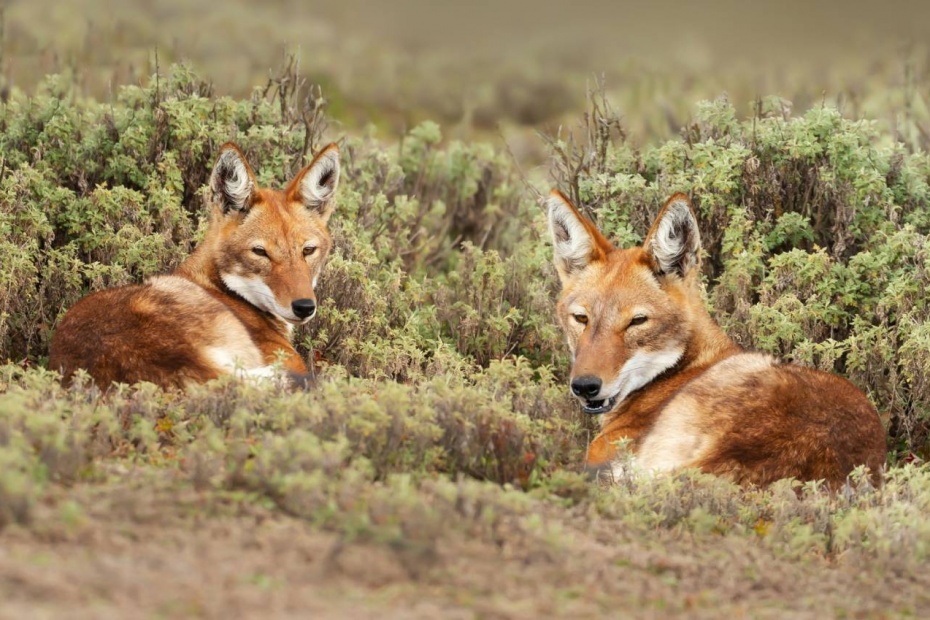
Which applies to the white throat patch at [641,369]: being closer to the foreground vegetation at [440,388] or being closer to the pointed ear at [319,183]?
the foreground vegetation at [440,388]

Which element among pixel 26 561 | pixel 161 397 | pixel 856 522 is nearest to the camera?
pixel 26 561

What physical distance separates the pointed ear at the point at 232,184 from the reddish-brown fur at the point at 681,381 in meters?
1.97

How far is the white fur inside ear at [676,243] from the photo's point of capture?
259 inches

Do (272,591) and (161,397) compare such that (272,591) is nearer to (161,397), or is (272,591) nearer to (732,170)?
(161,397)

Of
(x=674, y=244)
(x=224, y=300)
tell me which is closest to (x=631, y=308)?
(x=674, y=244)

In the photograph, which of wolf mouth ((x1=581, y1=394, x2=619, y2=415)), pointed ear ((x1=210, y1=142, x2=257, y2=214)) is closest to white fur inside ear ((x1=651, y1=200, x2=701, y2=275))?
wolf mouth ((x1=581, y1=394, x2=619, y2=415))

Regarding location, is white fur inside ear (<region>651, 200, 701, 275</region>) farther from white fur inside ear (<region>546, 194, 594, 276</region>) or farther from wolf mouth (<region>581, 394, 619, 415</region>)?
Result: wolf mouth (<region>581, 394, 619, 415</region>)

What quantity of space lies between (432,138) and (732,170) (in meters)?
4.01

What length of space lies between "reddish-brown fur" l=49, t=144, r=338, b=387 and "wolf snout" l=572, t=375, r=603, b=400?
155cm

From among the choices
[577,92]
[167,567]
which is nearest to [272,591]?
[167,567]

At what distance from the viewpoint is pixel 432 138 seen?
11.5m

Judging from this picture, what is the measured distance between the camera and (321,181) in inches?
312

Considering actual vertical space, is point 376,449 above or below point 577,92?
below

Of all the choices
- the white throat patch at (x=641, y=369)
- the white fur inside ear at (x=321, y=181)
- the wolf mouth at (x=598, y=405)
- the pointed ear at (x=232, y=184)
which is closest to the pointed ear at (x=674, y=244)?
the white throat patch at (x=641, y=369)
